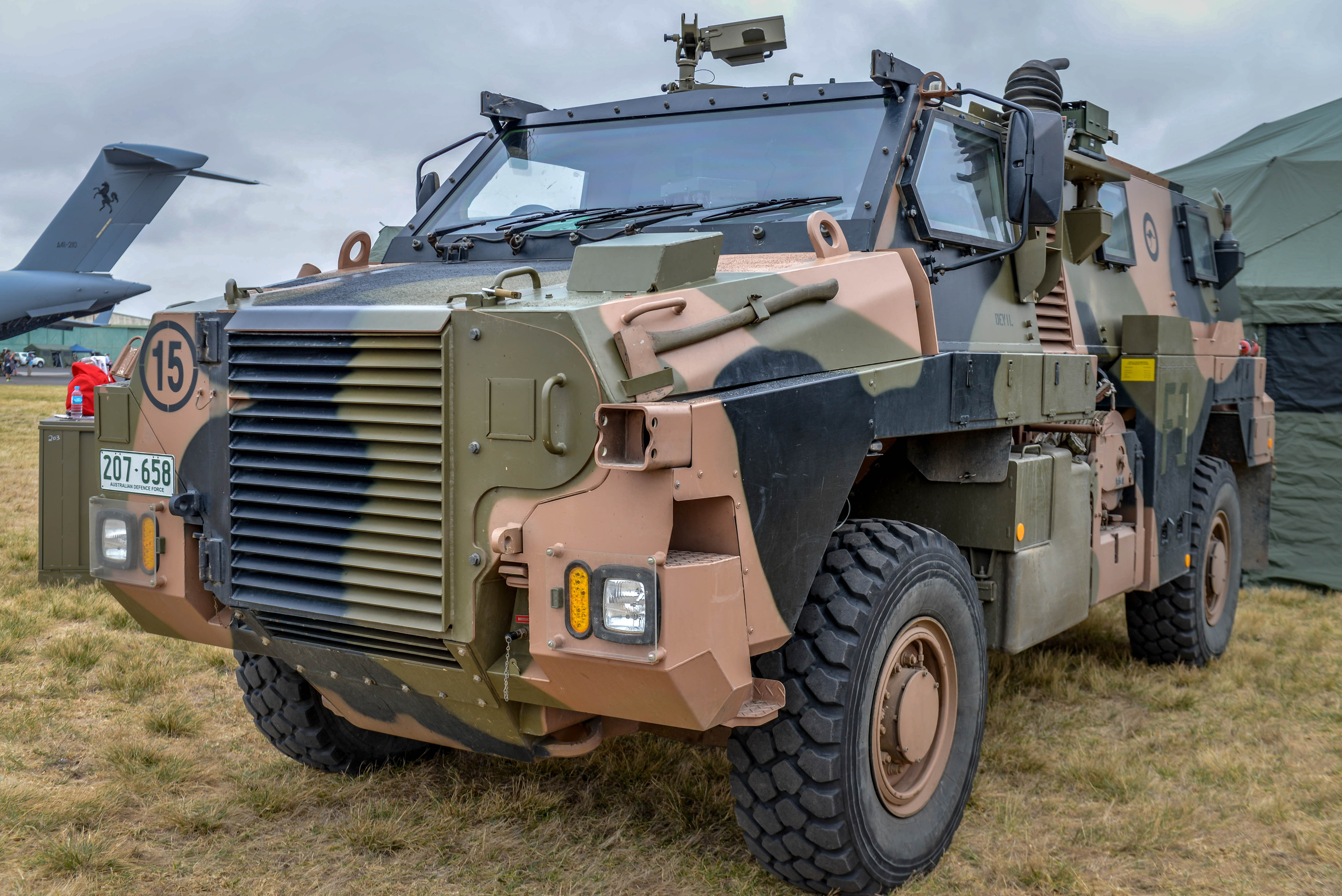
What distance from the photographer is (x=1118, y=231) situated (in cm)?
586

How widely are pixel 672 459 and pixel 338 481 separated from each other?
0.94 m

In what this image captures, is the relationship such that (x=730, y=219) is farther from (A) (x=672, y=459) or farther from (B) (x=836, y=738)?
(B) (x=836, y=738)

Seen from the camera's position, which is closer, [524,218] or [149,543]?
[149,543]

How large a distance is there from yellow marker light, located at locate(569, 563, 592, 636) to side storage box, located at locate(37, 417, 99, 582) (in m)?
5.09

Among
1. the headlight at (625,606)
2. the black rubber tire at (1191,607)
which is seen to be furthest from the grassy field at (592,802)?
the headlight at (625,606)

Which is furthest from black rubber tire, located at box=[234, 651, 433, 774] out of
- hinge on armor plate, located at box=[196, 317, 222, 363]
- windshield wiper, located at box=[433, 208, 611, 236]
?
windshield wiper, located at box=[433, 208, 611, 236]

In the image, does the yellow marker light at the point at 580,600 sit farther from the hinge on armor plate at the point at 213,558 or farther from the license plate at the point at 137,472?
the license plate at the point at 137,472

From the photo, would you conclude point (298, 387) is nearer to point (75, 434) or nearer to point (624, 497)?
point (624, 497)

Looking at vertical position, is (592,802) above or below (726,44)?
below

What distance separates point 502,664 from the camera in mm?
2869

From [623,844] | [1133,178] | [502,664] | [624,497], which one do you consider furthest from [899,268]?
[1133,178]

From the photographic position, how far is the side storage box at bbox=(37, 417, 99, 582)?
7160 mm

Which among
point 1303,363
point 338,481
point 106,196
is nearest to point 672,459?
→ point 338,481

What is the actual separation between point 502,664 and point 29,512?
982 centimetres
